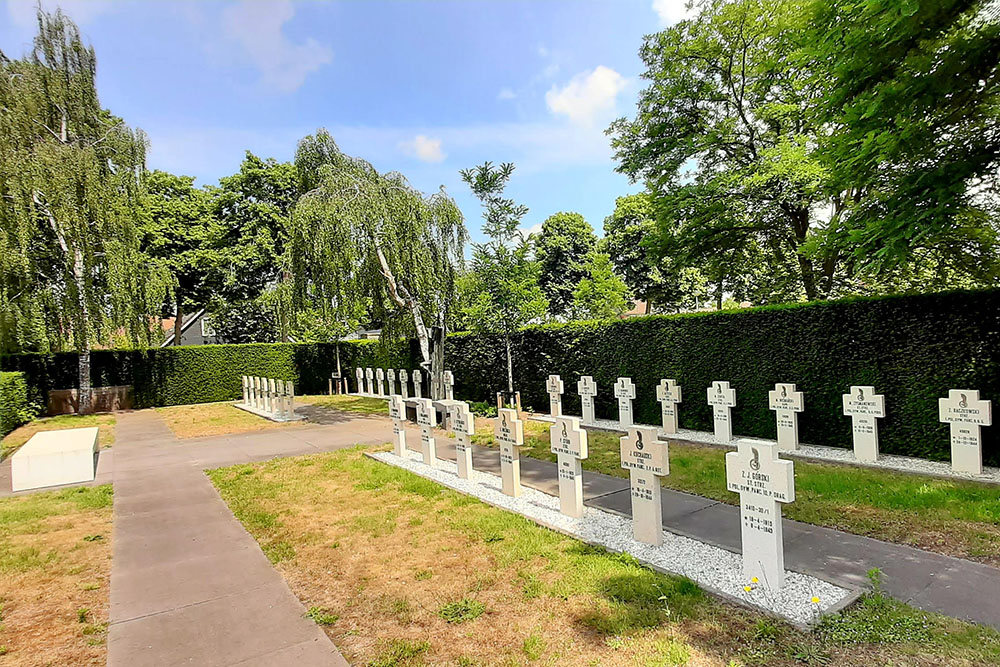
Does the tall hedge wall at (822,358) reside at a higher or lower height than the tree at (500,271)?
lower

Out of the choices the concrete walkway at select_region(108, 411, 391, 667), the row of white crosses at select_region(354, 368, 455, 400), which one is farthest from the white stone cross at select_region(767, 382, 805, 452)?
the row of white crosses at select_region(354, 368, 455, 400)

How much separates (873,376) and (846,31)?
4.45 m

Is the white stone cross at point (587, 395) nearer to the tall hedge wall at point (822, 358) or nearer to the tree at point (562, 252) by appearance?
the tall hedge wall at point (822, 358)

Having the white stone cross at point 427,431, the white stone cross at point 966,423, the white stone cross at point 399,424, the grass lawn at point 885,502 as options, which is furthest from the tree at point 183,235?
the white stone cross at point 966,423

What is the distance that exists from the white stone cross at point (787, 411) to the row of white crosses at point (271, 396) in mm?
11292

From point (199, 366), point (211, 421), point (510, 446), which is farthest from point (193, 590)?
point (199, 366)

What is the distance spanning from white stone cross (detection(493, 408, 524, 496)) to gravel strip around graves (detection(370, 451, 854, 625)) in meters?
0.14

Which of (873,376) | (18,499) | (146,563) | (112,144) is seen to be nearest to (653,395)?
(873,376)

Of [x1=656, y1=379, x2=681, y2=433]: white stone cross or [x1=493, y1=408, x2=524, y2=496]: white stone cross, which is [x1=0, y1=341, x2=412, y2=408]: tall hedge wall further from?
[x1=493, y1=408, x2=524, y2=496]: white stone cross

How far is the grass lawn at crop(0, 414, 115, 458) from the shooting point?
35.4ft

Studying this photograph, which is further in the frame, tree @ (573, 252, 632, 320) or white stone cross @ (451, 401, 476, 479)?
tree @ (573, 252, 632, 320)

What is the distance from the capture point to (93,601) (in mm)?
3805

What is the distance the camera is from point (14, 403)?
1300 centimetres

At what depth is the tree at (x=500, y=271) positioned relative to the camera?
40.0ft
